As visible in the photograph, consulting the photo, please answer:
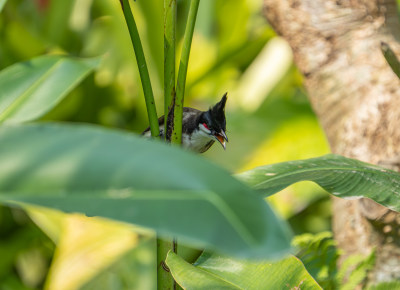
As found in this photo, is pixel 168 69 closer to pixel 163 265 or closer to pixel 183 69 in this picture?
pixel 183 69

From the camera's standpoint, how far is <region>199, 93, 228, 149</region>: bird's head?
3.73ft

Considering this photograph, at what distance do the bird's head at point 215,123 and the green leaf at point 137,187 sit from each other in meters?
0.77

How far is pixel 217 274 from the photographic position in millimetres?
758

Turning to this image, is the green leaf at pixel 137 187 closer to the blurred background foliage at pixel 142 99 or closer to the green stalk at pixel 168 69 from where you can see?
the green stalk at pixel 168 69

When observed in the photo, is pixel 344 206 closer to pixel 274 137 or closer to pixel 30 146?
pixel 274 137

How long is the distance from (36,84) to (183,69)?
1.25 feet

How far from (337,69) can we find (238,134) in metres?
0.66

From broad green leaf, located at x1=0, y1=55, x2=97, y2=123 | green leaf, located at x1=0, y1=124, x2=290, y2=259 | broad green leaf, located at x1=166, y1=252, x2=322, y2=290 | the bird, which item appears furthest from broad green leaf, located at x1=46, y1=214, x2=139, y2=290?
green leaf, located at x1=0, y1=124, x2=290, y2=259

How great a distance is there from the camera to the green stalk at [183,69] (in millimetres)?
645

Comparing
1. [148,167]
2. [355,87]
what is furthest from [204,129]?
[148,167]

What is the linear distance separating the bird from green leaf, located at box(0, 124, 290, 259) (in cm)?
77

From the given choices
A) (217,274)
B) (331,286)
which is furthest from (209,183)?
(331,286)

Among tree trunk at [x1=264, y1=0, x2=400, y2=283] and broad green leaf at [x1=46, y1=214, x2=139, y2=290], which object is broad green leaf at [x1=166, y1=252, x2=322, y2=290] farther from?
broad green leaf at [x1=46, y1=214, x2=139, y2=290]

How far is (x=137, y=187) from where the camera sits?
1.05 feet
